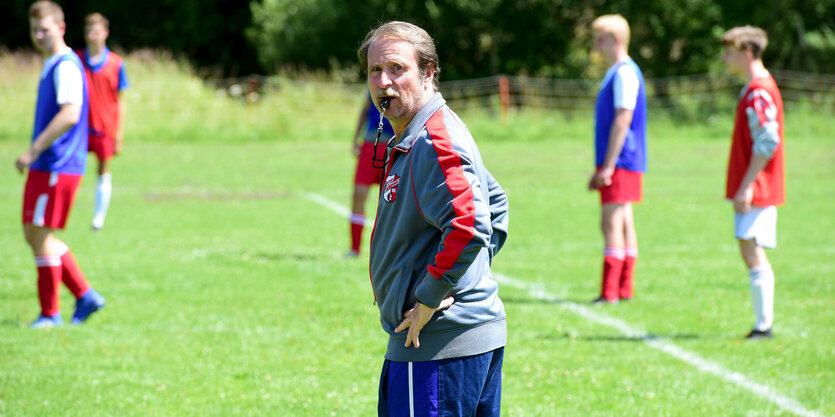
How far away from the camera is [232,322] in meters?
7.20

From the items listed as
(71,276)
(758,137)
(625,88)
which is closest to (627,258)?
(625,88)

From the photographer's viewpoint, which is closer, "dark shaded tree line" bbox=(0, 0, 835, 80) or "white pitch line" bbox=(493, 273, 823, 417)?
"white pitch line" bbox=(493, 273, 823, 417)

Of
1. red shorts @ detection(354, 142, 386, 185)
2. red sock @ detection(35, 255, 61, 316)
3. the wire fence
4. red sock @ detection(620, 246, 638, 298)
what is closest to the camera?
red sock @ detection(35, 255, 61, 316)

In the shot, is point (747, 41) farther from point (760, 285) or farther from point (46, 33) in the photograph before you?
point (46, 33)

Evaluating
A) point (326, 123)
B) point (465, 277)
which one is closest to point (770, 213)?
point (465, 277)

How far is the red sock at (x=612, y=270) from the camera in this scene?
779 centimetres

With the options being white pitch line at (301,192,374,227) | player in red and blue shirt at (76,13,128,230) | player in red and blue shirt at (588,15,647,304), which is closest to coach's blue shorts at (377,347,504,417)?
player in red and blue shirt at (588,15,647,304)

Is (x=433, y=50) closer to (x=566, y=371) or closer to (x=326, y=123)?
(x=566, y=371)

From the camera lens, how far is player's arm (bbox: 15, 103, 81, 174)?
652cm

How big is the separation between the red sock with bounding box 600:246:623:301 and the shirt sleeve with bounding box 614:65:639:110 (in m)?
1.18

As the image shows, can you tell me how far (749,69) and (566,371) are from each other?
2.45 m

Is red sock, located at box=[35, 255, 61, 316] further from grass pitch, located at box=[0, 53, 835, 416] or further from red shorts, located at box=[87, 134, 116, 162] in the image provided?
red shorts, located at box=[87, 134, 116, 162]

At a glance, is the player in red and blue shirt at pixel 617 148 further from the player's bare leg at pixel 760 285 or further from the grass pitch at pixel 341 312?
the player's bare leg at pixel 760 285

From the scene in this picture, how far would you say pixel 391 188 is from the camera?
3174mm
